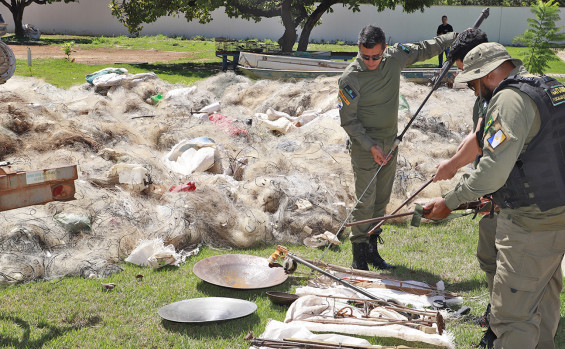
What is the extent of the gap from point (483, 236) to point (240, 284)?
2.03m

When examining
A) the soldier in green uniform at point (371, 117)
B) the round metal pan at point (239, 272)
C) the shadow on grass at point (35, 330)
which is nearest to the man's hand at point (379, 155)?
the soldier in green uniform at point (371, 117)

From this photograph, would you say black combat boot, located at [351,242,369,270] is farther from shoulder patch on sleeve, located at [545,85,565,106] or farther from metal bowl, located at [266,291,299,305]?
shoulder patch on sleeve, located at [545,85,565,106]

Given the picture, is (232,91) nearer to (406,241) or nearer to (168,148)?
(168,148)

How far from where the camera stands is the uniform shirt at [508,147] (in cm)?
301

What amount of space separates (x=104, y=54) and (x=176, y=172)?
20.7 meters

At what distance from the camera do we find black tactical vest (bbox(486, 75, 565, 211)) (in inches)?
120

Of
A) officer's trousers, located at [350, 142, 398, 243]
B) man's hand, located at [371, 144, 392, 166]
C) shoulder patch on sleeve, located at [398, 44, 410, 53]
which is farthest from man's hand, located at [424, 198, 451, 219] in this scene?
shoulder patch on sleeve, located at [398, 44, 410, 53]

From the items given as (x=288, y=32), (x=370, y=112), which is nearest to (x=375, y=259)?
(x=370, y=112)

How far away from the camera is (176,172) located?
7383mm

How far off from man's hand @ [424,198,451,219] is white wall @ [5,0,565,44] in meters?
38.0

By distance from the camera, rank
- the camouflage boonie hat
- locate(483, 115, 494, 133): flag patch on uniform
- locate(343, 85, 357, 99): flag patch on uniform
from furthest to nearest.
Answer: locate(343, 85, 357, 99): flag patch on uniform < the camouflage boonie hat < locate(483, 115, 494, 133): flag patch on uniform

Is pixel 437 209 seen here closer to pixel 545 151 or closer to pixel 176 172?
pixel 545 151

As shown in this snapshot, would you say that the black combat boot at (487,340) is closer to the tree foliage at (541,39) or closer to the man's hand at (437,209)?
the man's hand at (437,209)

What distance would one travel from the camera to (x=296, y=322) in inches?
164
